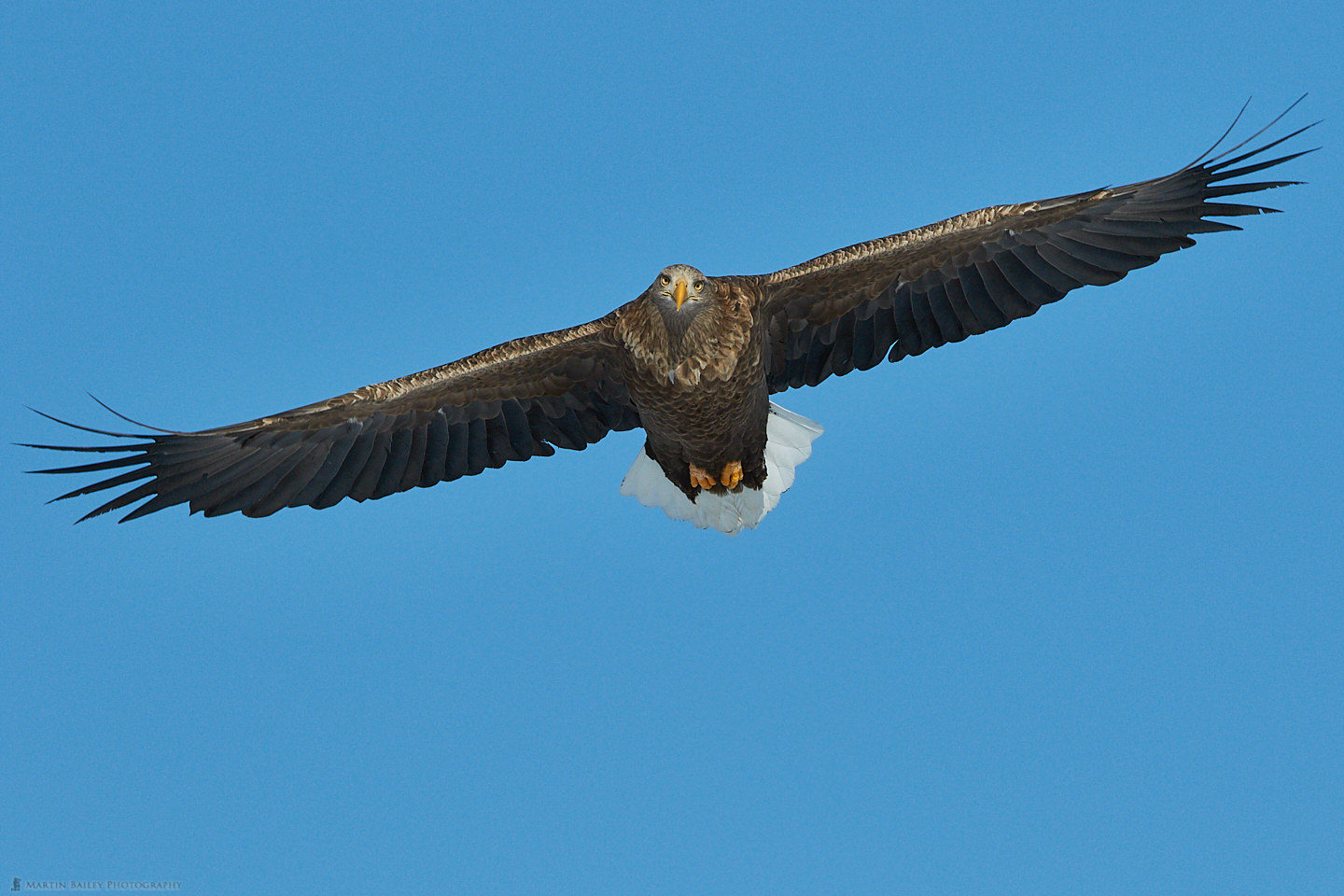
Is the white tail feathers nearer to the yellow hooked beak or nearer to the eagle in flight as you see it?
the eagle in flight

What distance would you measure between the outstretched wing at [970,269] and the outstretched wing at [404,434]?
1206 mm

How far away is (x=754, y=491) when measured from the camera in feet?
32.2

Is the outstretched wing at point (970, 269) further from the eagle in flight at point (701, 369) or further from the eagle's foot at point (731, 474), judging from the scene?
the eagle's foot at point (731, 474)

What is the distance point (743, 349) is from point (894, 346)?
1.43 metres

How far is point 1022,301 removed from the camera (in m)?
9.11

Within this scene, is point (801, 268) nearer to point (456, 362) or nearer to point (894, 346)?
point (894, 346)

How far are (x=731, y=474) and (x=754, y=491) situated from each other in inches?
15.6

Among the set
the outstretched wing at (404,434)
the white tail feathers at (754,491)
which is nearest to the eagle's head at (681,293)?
the outstretched wing at (404,434)

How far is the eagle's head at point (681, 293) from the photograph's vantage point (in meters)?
8.10

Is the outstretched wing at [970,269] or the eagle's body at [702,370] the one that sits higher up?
the outstretched wing at [970,269]

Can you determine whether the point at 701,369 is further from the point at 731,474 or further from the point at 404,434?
the point at 404,434

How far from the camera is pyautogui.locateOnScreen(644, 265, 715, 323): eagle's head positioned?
810 centimetres

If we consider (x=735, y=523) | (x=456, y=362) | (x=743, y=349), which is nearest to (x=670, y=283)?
(x=743, y=349)

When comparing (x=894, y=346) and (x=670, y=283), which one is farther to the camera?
(x=894, y=346)
